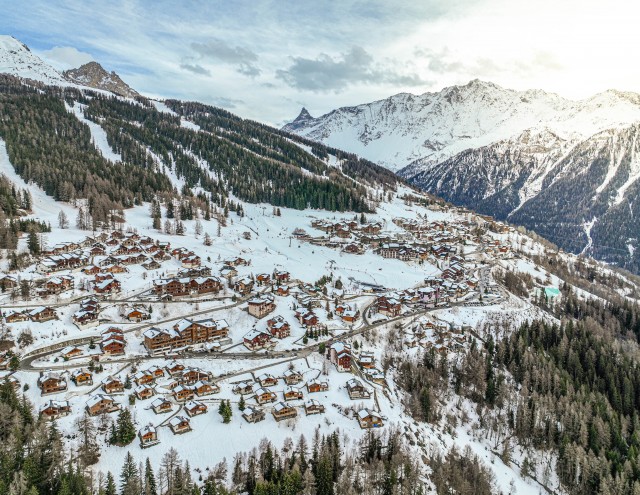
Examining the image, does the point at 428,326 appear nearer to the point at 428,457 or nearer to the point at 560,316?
the point at 428,457

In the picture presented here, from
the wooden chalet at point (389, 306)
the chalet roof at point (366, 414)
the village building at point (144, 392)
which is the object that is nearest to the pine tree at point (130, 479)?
the village building at point (144, 392)

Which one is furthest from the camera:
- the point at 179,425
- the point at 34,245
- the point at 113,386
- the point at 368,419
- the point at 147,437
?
the point at 34,245

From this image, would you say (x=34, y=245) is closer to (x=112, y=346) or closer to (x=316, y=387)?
(x=112, y=346)

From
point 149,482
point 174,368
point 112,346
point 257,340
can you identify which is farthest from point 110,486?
point 257,340

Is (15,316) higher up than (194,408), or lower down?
higher up

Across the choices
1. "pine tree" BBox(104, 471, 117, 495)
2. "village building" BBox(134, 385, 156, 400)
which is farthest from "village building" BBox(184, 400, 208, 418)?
"pine tree" BBox(104, 471, 117, 495)

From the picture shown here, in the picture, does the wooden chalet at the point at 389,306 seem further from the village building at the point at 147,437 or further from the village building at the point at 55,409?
the village building at the point at 55,409

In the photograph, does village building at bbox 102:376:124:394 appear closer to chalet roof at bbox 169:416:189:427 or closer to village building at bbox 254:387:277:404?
chalet roof at bbox 169:416:189:427

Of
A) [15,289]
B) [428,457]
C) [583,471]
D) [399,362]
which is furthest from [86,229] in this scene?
[583,471]

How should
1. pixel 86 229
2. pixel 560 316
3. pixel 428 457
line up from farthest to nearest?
pixel 86 229, pixel 560 316, pixel 428 457
